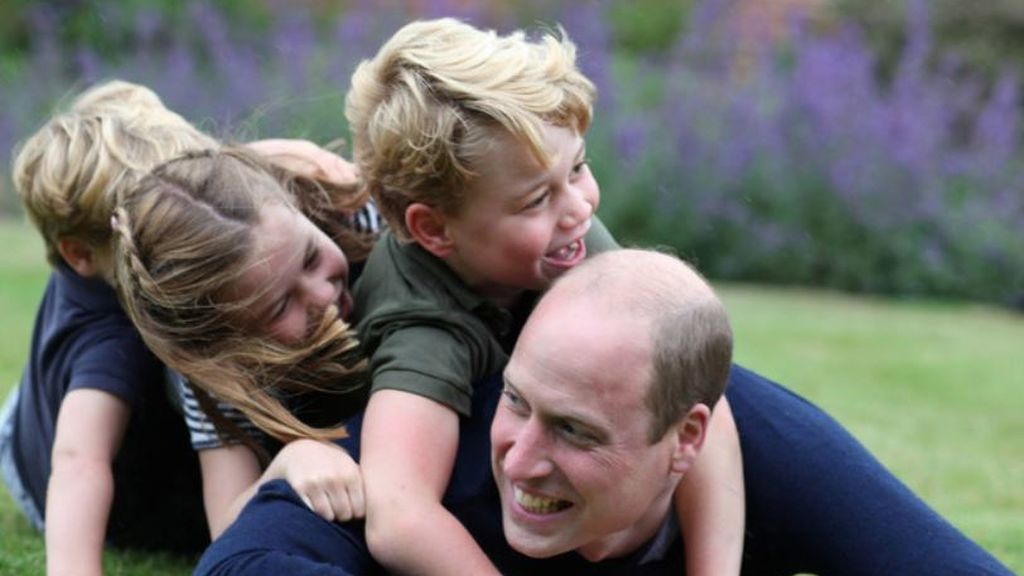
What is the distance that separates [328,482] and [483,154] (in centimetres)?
65

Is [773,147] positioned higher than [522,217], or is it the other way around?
[522,217]

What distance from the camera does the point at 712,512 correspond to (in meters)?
2.88

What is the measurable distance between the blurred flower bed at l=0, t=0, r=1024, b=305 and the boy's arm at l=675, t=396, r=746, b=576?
6.02 metres

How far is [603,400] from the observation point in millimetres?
2611

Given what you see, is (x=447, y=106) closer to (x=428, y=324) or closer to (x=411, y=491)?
(x=428, y=324)

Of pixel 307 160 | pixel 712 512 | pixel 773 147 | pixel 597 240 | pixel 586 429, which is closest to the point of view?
pixel 586 429

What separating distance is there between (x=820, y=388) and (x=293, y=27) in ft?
19.0

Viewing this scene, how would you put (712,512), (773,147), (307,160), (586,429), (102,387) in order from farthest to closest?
(773,147), (307,160), (102,387), (712,512), (586,429)

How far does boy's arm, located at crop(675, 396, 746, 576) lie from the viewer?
2.86 metres

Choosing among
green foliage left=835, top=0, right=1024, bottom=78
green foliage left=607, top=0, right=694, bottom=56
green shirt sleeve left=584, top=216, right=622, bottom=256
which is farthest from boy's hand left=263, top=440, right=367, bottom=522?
green foliage left=607, top=0, right=694, bottom=56

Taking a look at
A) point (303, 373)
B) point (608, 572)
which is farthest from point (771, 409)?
point (303, 373)

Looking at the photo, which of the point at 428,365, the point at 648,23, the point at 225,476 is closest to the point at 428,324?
the point at 428,365

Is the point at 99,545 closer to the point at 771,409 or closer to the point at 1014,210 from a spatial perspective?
the point at 771,409

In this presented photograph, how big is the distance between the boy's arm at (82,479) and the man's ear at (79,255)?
0.97 feet
